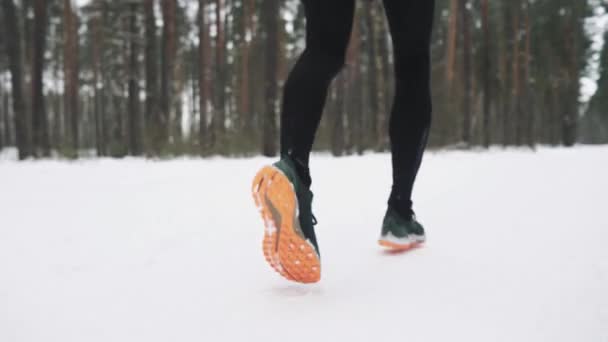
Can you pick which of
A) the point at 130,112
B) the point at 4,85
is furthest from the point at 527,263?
the point at 4,85

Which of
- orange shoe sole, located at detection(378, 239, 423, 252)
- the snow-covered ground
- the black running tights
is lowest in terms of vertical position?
the snow-covered ground

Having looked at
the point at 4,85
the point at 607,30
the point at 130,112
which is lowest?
the point at 130,112

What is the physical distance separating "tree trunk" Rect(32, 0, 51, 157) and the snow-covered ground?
8276mm

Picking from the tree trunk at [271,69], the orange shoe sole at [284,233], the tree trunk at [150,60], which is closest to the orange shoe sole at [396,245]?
the orange shoe sole at [284,233]

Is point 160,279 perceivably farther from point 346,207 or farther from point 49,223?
point 346,207

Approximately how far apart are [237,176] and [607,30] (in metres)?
30.4

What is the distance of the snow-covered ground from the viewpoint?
1175mm

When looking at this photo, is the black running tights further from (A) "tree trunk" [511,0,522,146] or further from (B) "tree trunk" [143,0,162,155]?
(A) "tree trunk" [511,0,522,146]

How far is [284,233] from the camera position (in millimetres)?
1385

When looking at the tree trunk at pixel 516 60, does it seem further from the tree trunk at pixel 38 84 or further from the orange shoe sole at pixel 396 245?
the orange shoe sole at pixel 396 245

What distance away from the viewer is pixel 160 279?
1.59 m

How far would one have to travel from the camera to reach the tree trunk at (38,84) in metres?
10.5

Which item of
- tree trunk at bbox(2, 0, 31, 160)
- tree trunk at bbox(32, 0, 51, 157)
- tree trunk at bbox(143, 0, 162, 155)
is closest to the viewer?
tree trunk at bbox(2, 0, 31, 160)

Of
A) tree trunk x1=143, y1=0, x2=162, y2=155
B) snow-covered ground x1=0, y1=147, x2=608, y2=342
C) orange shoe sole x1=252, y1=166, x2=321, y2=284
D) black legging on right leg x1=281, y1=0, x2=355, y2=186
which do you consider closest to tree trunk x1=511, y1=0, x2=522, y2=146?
tree trunk x1=143, y1=0, x2=162, y2=155
